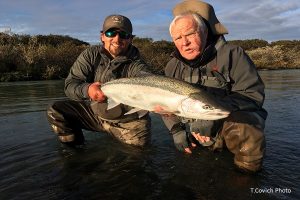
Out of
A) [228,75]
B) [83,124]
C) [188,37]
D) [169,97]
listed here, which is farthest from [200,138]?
[83,124]

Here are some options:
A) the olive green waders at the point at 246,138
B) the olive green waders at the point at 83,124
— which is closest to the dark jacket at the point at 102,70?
the olive green waders at the point at 83,124

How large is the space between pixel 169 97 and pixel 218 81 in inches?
35.0

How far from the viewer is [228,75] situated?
15.6ft

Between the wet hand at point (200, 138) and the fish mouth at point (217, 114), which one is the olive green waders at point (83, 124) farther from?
the fish mouth at point (217, 114)

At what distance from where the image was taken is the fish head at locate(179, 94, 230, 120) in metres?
3.96

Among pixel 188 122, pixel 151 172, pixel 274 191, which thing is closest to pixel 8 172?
pixel 151 172

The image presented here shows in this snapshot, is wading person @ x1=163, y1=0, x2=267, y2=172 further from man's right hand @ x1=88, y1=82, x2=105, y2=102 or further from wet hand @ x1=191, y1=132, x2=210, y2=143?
man's right hand @ x1=88, y1=82, x2=105, y2=102

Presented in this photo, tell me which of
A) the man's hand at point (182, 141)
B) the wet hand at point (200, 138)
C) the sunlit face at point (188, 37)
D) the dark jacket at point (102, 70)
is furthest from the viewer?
the dark jacket at point (102, 70)

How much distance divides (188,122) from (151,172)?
33.7 inches

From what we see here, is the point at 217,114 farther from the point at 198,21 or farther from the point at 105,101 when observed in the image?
the point at 105,101

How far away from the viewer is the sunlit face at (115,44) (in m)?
5.97

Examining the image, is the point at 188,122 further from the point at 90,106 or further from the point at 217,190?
the point at 90,106

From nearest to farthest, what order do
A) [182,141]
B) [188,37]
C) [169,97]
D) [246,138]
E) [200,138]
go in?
1. [169,97]
2. [246,138]
3. [188,37]
4. [200,138]
5. [182,141]

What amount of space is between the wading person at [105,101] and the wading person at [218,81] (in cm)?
108
